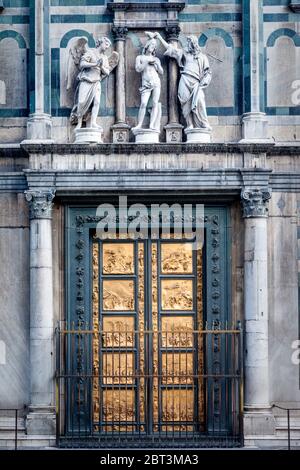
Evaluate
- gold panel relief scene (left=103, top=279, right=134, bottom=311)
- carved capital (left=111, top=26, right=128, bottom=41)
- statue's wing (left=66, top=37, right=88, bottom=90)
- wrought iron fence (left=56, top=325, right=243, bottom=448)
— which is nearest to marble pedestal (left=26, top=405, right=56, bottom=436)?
wrought iron fence (left=56, top=325, right=243, bottom=448)

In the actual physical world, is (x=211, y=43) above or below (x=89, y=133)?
above

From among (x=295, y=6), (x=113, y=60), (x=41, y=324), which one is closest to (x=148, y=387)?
(x=41, y=324)

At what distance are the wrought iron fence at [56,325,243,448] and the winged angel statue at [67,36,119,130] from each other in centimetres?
344

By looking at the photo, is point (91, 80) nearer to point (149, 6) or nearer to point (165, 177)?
point (149, 6)

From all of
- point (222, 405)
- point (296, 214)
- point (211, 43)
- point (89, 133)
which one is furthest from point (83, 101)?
point (222, 405)

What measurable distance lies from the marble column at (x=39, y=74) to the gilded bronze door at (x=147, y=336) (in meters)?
2.10

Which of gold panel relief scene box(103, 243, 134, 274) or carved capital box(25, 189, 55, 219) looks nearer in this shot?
carved capital box(25, 189, 55, 219)

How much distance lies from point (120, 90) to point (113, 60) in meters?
0.50

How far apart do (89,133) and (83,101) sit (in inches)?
20.5

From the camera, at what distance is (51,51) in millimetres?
20328

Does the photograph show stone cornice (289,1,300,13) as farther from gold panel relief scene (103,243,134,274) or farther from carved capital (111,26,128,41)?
gold panel relief scene (103,243,134,274)

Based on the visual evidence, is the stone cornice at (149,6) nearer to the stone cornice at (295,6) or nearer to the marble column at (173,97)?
the marble column at (173,97)

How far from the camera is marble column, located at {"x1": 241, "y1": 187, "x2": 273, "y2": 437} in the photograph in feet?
64.3

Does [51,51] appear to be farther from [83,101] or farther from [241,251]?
[241,251]
